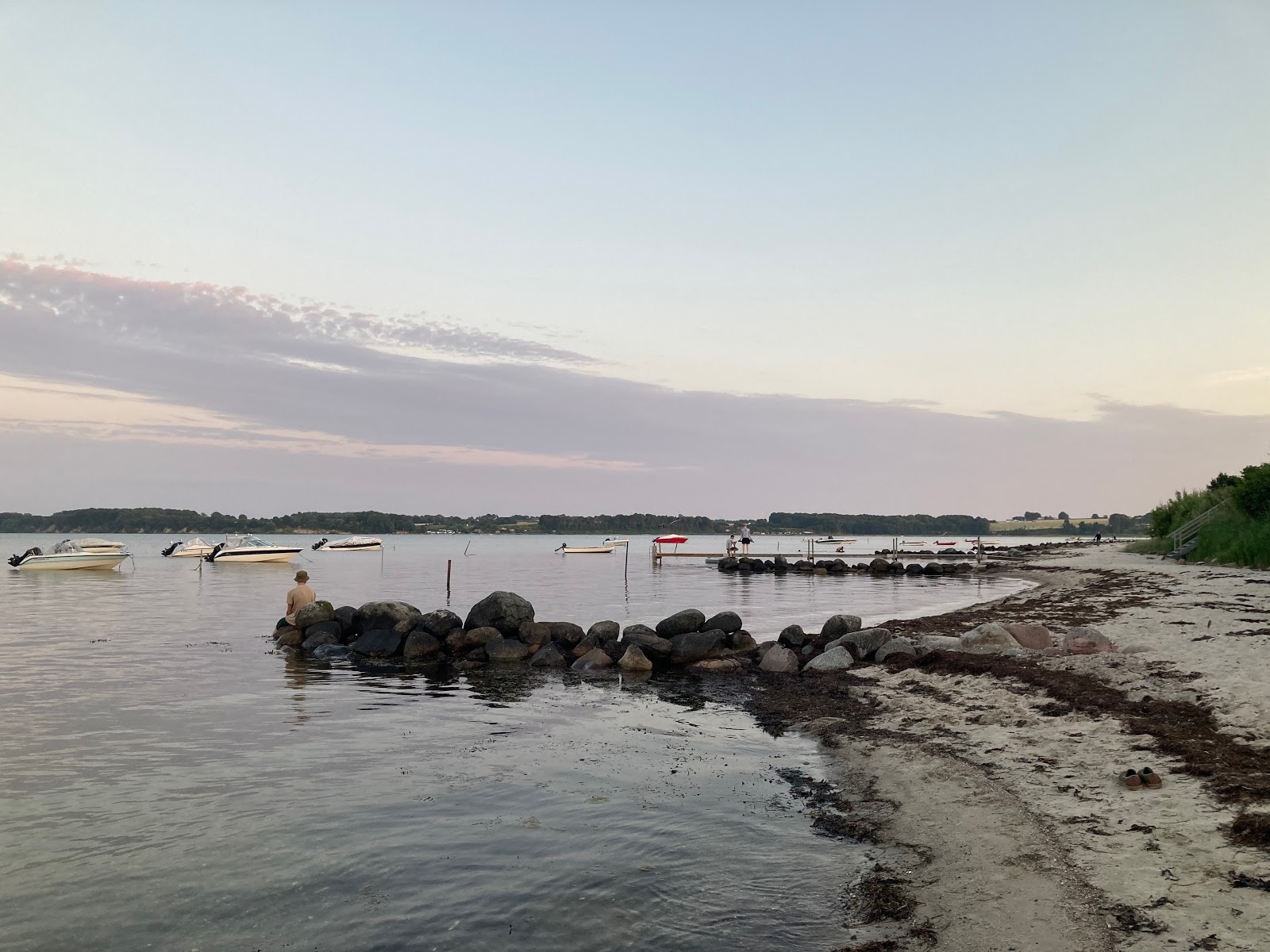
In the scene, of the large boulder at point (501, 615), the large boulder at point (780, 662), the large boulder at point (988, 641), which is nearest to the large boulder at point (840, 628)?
the large boulder at point (780, 662)

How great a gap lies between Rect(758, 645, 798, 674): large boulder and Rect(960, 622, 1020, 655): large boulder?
4.21 meters

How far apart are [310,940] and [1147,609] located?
25.8 metres

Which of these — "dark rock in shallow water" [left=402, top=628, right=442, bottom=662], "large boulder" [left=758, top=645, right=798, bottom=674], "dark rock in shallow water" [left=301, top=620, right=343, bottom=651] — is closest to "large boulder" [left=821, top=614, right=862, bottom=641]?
"large boulder" [left=758, top=645, right=798, bottom=674]

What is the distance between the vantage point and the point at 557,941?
22.7ft

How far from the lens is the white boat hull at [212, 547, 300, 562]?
88188 millimetres

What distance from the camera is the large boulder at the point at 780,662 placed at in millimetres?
21406

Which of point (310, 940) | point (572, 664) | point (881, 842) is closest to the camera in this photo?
point (310, 940)

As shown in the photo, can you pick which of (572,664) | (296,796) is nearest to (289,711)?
(296,796)

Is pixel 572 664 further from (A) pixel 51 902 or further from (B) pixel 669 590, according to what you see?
(B) pixel 669 590

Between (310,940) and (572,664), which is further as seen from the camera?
(572,664)

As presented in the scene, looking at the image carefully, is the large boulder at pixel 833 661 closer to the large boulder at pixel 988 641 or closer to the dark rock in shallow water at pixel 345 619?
the large boulder at pixel 988 641

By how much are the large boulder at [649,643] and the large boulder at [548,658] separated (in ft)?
6.05

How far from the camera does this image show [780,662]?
21641 millimetres

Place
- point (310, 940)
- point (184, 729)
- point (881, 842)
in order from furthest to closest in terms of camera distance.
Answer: point (184, 729), point (881, 842), point (310, 940)
